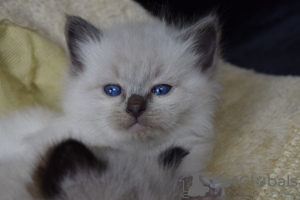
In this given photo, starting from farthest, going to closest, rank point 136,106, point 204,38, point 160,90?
point 204,38, point 160,90, point 136,106

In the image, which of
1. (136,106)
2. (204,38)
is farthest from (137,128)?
(204,38)

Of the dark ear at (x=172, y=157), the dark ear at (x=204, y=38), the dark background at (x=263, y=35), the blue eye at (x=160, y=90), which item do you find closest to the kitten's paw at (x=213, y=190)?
the dark ear at (x=172, y=157)

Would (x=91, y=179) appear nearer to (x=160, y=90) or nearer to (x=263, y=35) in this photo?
(x=160, y=90)

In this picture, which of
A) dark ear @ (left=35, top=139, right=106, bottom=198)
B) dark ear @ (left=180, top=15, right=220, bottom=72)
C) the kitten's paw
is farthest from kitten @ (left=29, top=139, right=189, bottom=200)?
dark ear @ (left=180, top=15, right=220, bottom=72)

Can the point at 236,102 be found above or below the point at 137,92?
above

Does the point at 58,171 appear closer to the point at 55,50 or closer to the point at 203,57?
the point at 203,57

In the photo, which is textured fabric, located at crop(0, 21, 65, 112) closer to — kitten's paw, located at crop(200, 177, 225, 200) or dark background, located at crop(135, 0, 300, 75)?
kitten's paw, located at crop(200, 177, 225, 200)
